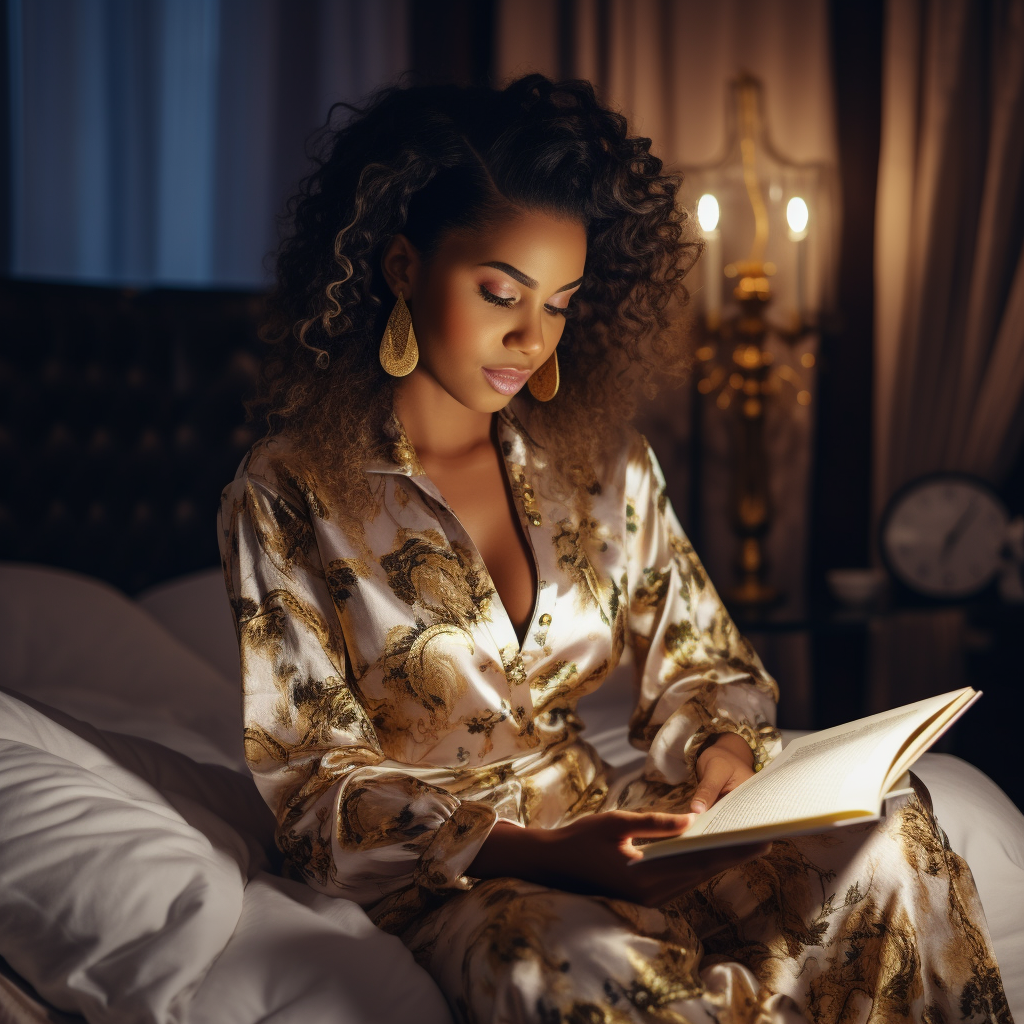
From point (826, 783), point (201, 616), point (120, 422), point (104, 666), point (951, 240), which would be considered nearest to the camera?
point (826, 783)

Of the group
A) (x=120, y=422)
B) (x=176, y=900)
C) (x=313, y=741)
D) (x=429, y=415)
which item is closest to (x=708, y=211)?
(x=429, y=415)

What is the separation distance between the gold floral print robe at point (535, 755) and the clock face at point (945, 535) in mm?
1198

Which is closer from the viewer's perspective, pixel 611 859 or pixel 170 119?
pixel 611 859

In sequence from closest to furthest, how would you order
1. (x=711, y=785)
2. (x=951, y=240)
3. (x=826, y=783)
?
(x=826, y=783) → (x=711, y=785) → (x=951, y=240)

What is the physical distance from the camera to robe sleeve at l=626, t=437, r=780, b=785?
46.7 inches

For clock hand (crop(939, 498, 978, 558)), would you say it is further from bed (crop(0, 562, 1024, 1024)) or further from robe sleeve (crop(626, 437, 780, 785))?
robe sleeve (crop(626, 437, 780, 785))

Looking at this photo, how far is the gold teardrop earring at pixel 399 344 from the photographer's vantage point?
1135 mm

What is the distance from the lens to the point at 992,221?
2.37 m

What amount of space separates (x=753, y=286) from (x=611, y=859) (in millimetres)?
1673

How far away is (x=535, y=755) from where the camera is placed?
1.18 m

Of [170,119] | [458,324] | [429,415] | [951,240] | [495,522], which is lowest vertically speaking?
[495,522]

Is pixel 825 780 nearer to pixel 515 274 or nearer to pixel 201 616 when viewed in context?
pixel 515 274

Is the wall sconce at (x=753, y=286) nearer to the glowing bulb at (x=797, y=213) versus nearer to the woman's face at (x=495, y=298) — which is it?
the glowing bulb at (x=797, y=213)

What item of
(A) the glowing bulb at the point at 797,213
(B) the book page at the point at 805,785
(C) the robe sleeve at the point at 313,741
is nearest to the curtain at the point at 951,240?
(A) the glowing bulb at the point at 797,213
